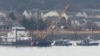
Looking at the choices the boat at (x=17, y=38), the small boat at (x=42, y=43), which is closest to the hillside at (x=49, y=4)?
the boat at (x=17, y=38)

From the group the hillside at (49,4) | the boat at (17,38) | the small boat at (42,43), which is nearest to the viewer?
the small boat at (42,43)

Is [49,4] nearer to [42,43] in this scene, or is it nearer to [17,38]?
[17,38]

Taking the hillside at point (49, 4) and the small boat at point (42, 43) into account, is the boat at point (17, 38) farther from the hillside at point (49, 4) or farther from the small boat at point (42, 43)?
the hillside at point (49, 4)

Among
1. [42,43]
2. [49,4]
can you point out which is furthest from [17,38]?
[49,4]

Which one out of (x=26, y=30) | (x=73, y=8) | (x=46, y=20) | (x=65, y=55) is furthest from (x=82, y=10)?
(x=65, y=55)

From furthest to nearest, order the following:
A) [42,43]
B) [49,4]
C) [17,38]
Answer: [49,4] → [17,38] → [42,43]

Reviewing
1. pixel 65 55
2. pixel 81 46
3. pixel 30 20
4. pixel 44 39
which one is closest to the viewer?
pixel 65 55

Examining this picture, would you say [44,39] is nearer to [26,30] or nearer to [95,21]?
[26,30]

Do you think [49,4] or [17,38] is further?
[49,4]
